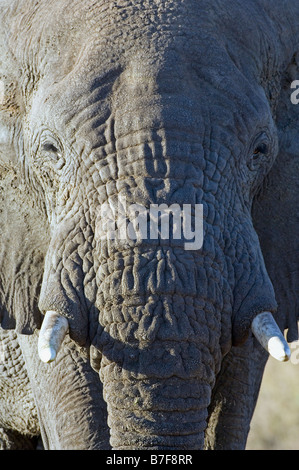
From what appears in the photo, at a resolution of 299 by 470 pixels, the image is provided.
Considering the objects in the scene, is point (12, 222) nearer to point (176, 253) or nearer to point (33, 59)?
point (33, 59)

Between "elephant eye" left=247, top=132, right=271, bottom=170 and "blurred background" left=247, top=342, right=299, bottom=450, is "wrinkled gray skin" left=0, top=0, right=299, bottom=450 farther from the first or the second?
"blurred background" left=247, top=342, right=299, bottom=450

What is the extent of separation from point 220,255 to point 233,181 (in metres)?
0.30

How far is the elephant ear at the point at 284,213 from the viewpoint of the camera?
13.1ft

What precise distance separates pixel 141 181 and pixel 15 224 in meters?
0.75

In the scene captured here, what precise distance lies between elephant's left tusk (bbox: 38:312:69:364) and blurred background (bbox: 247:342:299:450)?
3408mm

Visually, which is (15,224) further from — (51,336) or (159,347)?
(159,347)

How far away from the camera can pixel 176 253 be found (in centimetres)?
333

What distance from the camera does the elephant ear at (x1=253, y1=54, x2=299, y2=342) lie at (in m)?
4.00

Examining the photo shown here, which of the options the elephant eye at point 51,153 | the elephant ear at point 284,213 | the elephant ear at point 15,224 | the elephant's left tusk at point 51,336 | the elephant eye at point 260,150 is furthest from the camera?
the elephant ear at point 284,213

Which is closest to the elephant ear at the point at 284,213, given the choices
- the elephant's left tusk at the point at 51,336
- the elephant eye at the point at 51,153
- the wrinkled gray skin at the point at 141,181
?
the wrinkled gray skin at the point at 141,181

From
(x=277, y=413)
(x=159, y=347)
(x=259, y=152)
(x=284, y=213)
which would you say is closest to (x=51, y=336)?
(x=159, y=347)

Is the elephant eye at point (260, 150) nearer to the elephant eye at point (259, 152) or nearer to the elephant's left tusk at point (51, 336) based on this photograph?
the elephant eye at point (259, 152)

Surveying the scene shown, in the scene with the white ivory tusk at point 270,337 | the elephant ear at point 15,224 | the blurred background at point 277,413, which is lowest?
the blurred background at point 277,413

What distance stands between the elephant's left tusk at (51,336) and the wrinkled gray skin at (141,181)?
0.04 meters
